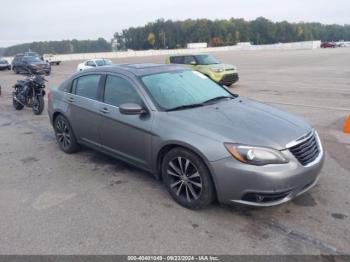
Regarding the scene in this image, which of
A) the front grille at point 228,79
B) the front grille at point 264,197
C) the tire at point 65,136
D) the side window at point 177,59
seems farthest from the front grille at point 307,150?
the side window at point 177,59

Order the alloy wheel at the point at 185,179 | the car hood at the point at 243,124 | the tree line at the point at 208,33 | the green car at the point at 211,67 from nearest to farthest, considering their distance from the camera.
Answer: the car hood at the point at 243,124
the alloy wheel at the point at 185,179
the green car at the point at 211,67
the tree line at the point at 208,33

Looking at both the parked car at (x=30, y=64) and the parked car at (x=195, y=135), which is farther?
the parked car at (x=30, y=64)

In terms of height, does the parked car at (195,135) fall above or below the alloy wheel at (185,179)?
above

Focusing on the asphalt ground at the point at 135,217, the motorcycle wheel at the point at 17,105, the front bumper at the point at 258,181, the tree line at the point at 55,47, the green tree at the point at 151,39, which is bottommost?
the asphalt ground at the point at 135,217

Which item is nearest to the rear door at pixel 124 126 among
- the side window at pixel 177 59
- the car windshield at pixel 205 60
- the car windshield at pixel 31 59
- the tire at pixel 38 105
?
the tire at pixel 38 105

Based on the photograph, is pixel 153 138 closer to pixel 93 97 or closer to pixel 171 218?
pixel 171 218

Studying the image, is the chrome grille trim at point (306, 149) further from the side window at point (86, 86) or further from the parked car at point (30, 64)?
the parked car at point (30, 64)

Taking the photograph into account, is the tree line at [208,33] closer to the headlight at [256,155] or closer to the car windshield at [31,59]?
the car windshield at [31,59]

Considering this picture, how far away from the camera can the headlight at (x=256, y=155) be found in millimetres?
3242

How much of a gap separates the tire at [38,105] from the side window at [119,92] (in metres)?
5.72

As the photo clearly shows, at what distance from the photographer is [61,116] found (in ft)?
19.1

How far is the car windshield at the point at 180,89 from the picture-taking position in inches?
164

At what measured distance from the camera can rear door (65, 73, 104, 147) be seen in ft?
16.1

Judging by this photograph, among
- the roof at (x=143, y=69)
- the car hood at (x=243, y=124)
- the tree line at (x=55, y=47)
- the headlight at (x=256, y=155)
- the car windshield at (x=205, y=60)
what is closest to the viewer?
the headlight at (x=256, y=155)
